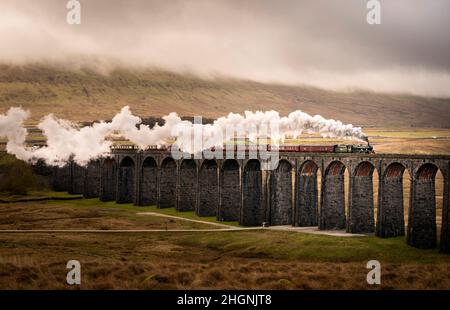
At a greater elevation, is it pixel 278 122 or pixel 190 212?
pixel 278 122

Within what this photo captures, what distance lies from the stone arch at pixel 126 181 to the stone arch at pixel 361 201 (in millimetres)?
52714

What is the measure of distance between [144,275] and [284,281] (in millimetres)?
7856

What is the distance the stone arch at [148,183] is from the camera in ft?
345

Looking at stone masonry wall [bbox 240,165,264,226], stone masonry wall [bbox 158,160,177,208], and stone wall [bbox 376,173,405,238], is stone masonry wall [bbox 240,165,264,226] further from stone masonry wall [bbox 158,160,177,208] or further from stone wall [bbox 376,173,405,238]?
stone masonry wall [bbox 158,160,177,208]

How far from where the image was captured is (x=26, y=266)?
1346 inches

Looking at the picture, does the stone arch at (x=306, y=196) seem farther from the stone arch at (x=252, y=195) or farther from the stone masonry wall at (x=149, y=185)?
the stone masonry wall at (x=149, y=185)

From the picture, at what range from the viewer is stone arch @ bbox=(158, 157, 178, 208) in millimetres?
100500

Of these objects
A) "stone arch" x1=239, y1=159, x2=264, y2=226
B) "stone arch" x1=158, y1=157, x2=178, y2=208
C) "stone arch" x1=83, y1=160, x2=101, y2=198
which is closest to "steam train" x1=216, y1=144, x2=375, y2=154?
"stone arch" x1=239, y1=159, x2=264, y2=226

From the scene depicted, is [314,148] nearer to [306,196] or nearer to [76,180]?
[306,196]

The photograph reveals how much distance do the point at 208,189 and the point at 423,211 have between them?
3802cm

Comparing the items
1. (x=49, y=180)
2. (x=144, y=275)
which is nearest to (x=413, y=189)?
(x=144, y=275)

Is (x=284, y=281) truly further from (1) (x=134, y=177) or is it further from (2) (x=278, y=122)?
(1) (x=134, y=177)

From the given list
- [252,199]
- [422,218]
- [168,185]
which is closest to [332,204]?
[252,199]

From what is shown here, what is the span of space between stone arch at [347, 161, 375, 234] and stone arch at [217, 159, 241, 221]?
20684 millimetres
